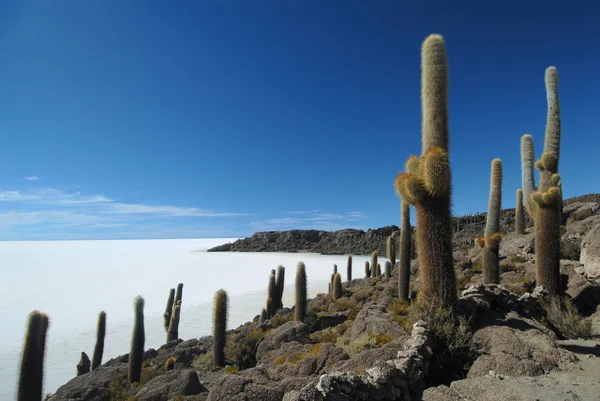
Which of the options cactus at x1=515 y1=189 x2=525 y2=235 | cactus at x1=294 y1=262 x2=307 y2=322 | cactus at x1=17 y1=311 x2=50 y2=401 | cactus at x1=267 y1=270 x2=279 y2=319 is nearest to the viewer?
cactus at x1=17 y1=311 x2=50 y2=401

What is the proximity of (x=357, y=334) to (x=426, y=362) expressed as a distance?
400 cm

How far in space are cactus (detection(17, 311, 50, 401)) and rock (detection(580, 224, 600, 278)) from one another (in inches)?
650

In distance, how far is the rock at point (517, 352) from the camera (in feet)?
19.9

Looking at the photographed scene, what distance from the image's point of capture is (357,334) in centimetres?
998

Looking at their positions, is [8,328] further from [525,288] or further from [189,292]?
[525,288]

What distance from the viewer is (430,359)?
6.52 metres

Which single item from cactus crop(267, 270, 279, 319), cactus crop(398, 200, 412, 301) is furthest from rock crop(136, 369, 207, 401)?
cactus crop(267, 270, 279, 319)

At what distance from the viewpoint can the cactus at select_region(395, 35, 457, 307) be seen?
25.1 ft

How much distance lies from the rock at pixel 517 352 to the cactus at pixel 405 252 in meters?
8.41

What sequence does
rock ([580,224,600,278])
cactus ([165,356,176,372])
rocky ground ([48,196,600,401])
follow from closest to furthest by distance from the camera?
1. rocky ground ([48,196,600,401])
2. rock ([580,224,600,278])
3. cactus ([165,356,176,372])

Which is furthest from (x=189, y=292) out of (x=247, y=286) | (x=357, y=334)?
(x=357, y=334)

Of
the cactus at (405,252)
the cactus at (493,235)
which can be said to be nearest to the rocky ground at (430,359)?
the cactus at (493,235)

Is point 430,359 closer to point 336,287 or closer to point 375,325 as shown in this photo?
point 375,325

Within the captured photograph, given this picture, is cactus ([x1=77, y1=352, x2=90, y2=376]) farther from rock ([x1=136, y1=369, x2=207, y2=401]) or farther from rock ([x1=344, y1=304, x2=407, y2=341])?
rock ([x1=344, y1=304, x2=407, y2=341])
